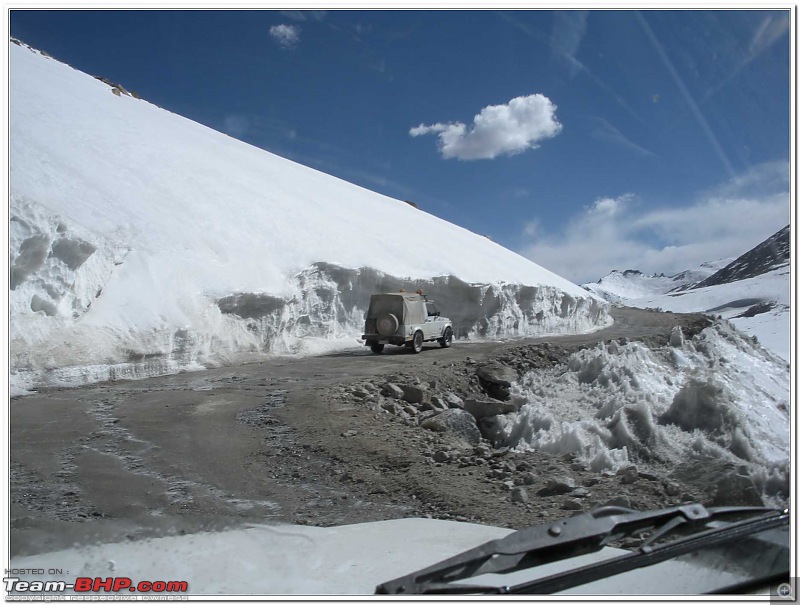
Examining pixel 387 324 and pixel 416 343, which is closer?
pixel 387 324

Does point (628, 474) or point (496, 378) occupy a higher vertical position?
point (496, 378)

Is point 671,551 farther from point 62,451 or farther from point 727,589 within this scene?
point 62,451

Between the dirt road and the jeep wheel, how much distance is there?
8.22 m

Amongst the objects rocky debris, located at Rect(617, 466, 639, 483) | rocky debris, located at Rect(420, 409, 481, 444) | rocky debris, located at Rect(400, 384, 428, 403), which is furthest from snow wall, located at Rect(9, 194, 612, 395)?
rocky debris, located at Rect(617, 466, 639, 483)

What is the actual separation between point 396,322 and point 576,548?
54.9 feet

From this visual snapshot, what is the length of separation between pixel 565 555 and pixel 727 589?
59cm

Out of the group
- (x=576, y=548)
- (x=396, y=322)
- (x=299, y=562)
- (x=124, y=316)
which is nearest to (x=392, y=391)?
(x=299, y=562)

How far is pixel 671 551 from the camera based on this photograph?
8.07 feet

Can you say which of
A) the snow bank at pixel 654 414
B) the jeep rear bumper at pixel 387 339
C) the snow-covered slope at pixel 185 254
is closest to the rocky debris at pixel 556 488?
the snow bank at pixel 654 414

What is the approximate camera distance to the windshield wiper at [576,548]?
234 centimetres

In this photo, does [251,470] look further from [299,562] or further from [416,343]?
[416,343]

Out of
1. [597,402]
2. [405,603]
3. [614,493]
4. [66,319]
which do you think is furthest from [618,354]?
[66,319]

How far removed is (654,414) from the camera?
7.47 m

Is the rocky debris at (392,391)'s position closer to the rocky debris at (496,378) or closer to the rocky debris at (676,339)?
the rocky debris at (496,378)
